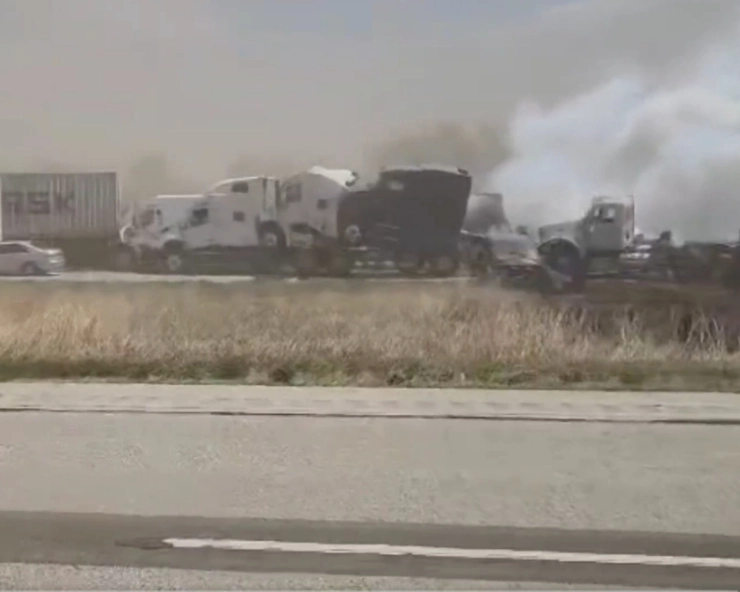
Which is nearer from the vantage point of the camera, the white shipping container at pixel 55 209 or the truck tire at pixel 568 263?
the truck tire at pixel 568 263

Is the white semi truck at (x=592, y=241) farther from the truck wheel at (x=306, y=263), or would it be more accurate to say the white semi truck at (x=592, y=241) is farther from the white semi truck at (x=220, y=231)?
the white semi truck at (x=220, y=231)

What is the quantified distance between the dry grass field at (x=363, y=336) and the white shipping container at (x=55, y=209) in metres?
1.62

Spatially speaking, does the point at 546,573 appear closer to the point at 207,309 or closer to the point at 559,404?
the point at 559,404

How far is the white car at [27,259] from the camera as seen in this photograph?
663 inches

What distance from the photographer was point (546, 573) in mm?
4039

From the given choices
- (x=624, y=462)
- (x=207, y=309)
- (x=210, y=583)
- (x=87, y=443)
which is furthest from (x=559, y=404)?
(x=207, y=309)

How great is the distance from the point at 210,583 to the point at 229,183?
13.7 metres

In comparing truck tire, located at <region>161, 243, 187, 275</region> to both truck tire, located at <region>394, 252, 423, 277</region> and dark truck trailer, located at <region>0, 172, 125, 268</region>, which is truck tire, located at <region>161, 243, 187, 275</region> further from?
truck tire, located at <region>394, 252, 423, 277</region>

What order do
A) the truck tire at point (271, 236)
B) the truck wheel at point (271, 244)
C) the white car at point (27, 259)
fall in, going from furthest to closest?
the white car at point (27, 259)
the truck tire at point (271, 236)
the truck wheel at point (271, 244)

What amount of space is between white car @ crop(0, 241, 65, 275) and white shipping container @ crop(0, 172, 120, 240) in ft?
0.71

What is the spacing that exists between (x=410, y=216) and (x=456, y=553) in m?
12.2

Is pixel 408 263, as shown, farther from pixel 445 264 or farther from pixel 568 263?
pixel 568 263

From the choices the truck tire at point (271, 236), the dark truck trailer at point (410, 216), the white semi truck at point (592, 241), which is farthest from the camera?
the truck tire at point (271, 236)

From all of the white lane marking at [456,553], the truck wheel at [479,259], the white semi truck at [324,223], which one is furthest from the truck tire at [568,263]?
the white lane marking at [456,553]
